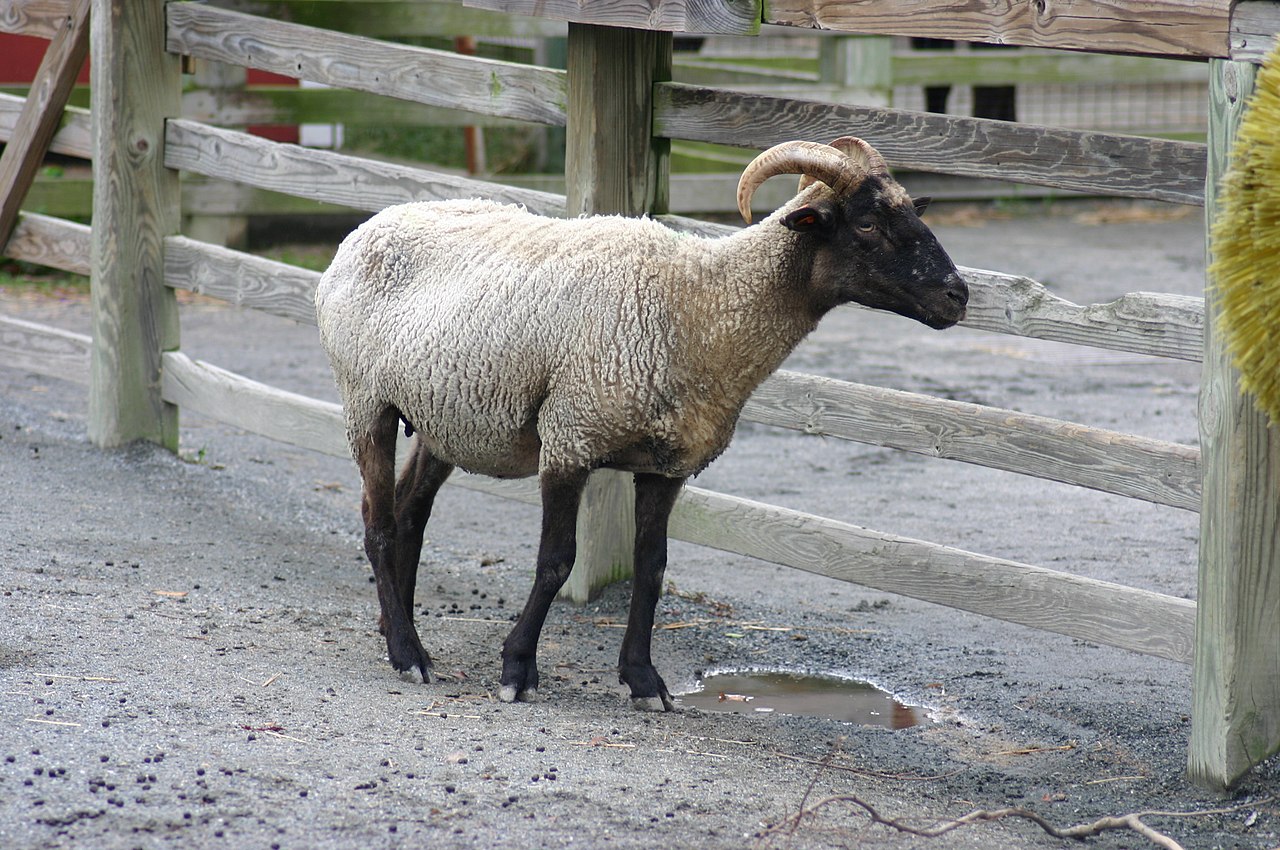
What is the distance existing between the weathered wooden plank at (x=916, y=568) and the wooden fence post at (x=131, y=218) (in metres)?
1.07

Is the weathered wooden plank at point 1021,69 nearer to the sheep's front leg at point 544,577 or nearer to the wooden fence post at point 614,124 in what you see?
the wooden fence post at point 614,124

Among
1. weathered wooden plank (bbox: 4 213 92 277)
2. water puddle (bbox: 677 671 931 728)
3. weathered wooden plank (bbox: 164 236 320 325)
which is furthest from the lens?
weathered wooden plank (bbox: 4 213 92 277)

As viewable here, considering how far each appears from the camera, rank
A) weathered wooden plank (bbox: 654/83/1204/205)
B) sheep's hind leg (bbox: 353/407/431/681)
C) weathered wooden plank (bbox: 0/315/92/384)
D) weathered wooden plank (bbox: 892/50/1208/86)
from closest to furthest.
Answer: weathered wooden plank (bbox: 654/83/1204/205) → sheep's hind leg (bbox: 353/407/431/681) → weathered wooden plank (bbox: 0/315/92/384) → weathered wooden plank (bbox: 892/50/1208/86)

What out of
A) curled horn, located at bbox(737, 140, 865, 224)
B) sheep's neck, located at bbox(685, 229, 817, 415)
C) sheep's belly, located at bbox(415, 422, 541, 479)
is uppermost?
curled horn, located at bbox(737, 140, 865, 224)

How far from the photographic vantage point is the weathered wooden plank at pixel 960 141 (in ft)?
14.3

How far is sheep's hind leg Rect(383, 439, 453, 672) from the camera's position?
5.31m

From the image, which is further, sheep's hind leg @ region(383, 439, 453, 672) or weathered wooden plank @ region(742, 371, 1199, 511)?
sheep's hind leg @ region(383, 439, 453, 672)

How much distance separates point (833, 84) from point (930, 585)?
945 cm

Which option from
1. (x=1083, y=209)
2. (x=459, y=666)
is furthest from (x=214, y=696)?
(x=1083, y=209)

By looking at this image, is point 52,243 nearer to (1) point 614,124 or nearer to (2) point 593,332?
(1) point 614,124

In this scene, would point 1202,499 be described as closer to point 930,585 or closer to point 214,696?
point 930,585

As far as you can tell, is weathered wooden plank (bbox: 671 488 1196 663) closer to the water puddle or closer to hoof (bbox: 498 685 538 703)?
the water puddle

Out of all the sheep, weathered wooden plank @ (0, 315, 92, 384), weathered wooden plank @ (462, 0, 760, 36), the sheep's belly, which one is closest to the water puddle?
the sheep

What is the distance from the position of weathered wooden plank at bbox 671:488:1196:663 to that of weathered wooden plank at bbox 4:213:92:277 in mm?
3615
